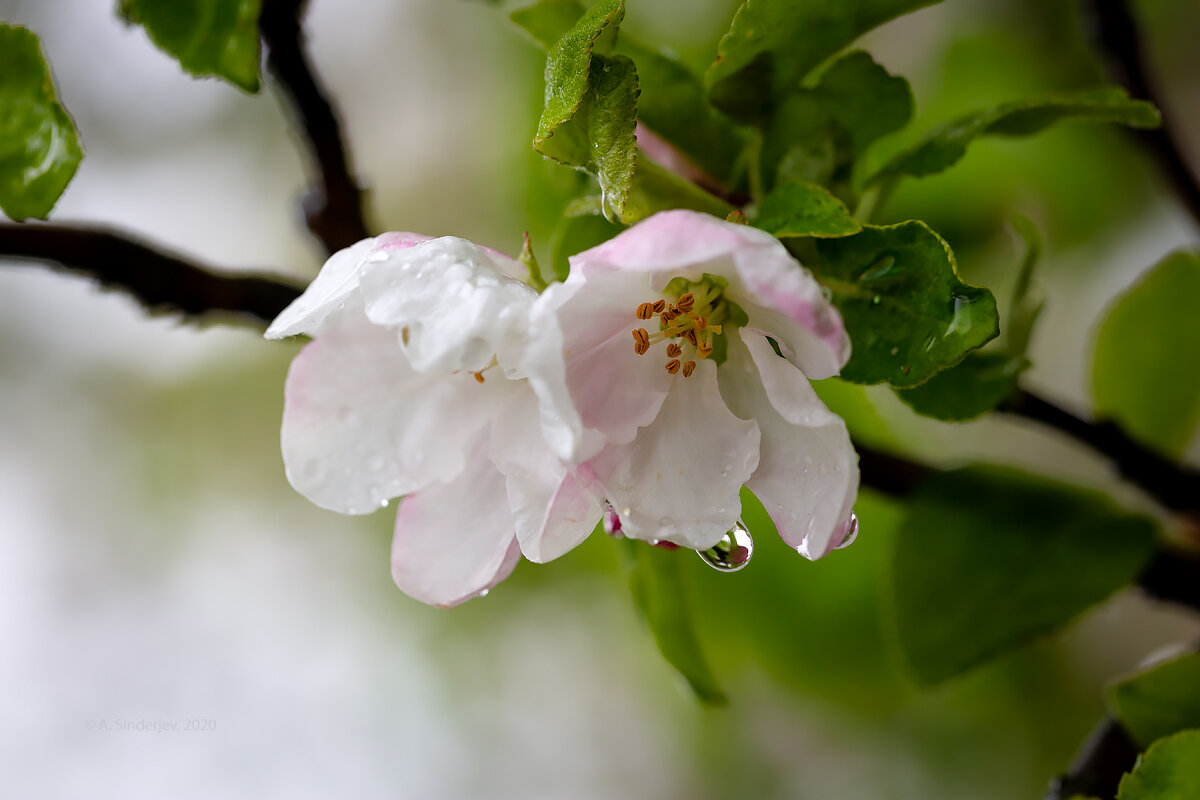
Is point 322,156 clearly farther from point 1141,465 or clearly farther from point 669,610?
point 1141,465

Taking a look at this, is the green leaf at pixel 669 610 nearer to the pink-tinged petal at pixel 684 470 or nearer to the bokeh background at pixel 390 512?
the pink-tinged petal at pixel 684 470

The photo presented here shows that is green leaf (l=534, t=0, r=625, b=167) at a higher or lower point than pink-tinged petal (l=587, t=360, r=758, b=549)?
higher

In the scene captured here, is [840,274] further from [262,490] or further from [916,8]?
[262,490]

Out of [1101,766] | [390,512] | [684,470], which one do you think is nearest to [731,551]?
[684,470]

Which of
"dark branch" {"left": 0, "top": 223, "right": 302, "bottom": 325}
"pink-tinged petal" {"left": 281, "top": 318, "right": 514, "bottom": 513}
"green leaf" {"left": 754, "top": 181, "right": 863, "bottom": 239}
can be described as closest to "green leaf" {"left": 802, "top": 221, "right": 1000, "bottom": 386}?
"green leaf" {"left": 754, "top": 181, "right": 863, "bottom": 239}

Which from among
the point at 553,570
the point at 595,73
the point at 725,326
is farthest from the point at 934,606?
the point at 553,570

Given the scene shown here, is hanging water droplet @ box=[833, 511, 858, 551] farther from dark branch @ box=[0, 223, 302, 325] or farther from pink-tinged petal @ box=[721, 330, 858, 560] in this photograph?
dark branch @ box=[0, 223, 302, 325]
